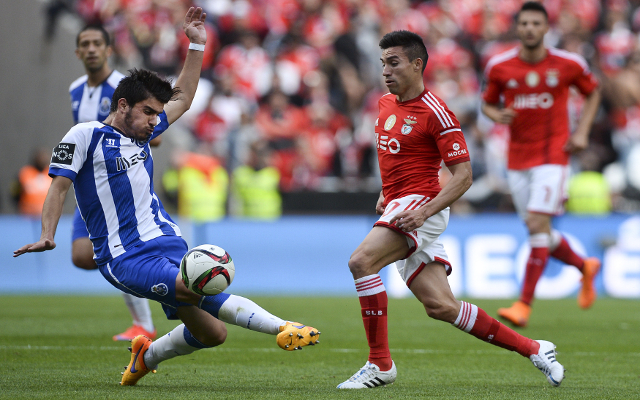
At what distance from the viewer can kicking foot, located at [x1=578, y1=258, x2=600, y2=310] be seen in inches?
353

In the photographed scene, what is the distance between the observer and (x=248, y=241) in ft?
42.7

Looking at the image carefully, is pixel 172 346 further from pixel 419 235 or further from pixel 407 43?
pixel 407 43

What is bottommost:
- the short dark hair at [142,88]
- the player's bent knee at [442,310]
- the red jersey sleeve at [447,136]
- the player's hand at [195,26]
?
the player's bent knee at [442,310]

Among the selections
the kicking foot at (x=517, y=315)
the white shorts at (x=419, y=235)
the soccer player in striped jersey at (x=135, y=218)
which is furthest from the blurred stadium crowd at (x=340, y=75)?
the soccer player in striped jersey at (x=135, y=218)

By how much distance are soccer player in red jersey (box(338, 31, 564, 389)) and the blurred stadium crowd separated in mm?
8492

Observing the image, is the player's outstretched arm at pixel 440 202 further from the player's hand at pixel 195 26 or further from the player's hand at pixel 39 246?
the player's hand at pixel 39 246

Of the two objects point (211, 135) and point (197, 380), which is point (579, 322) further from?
point (211, 135)

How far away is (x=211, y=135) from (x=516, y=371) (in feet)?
36.0

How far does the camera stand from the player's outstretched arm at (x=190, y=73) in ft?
17.8

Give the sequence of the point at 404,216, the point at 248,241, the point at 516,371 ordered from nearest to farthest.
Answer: the point at 404,216 < the point at 516,371 < the point at 248,241

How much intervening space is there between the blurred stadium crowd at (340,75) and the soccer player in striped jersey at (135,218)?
8.89 metres

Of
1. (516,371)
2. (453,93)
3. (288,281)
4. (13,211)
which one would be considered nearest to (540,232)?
(516,371)

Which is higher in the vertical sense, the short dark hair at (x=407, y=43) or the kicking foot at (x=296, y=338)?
the short dark hair at (x=407, y=43)

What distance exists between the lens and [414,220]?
5000mm
